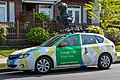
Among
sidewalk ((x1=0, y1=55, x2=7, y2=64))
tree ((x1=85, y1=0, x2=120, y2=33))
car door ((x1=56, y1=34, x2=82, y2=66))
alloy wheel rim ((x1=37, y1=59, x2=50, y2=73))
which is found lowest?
sidewalk ((x1=0, y1=55, x2=7, y2=64))

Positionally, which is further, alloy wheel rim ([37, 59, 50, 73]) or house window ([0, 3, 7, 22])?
house window ([0, 3, 7, 22])

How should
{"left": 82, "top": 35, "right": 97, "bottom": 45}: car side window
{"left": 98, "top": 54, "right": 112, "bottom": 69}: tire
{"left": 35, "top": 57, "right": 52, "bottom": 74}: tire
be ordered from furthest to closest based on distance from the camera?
{"left": 98, "top": 54, "right": 112, "bottom": 69}: tire → {"left": 82, "top": 35, "right": 97, "bottom": 45}: car side window → {"left": 35, "top": 57, "right": 52, "bottom": 74}: tire

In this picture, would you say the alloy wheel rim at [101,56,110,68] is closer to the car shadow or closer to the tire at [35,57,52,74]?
the car shadow

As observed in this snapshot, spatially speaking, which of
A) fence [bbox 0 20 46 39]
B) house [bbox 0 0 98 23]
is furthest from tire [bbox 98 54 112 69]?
house [bbox 0 0 98 23]

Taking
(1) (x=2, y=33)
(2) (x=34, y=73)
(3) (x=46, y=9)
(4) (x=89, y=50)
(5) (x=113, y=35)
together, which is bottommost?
(2) (x=34, y=73)

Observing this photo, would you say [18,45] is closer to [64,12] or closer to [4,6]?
[64,12]

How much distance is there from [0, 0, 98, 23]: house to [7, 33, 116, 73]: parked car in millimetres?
14233

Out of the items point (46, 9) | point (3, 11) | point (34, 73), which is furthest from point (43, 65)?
point (46, 9)

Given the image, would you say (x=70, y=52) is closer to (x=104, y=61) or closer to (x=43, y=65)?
(x=43, y=65)

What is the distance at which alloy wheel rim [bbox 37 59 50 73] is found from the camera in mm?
13039

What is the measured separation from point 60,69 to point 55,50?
1.80m

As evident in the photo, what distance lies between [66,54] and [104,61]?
6.06 ft

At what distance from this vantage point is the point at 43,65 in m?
13.1

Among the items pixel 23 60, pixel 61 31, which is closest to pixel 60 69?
pixel 23 60
